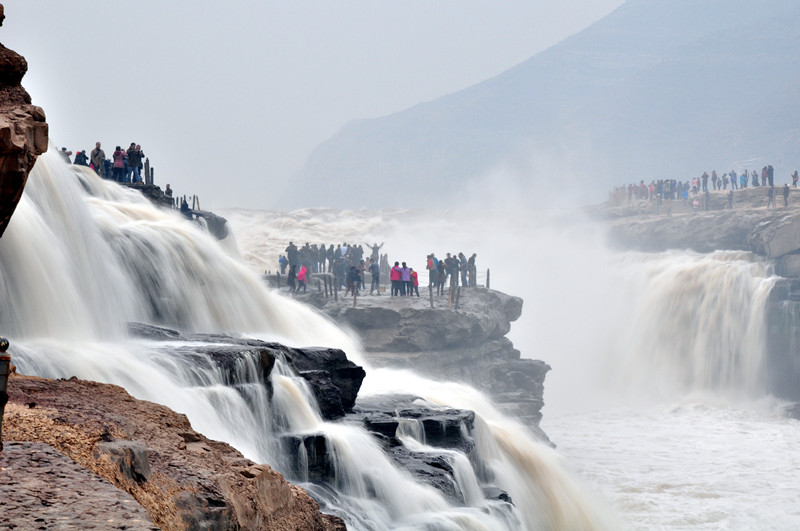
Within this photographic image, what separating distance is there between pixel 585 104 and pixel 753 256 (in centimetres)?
14631

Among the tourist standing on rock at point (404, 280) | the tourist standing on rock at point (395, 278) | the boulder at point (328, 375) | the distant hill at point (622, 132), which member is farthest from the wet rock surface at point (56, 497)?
the distant hill at point (622, 132)

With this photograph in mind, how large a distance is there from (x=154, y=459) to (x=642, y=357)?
36345 millimetres

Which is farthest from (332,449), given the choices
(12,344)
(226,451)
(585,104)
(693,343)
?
(585,104)

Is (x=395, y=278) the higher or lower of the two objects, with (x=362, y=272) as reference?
lower

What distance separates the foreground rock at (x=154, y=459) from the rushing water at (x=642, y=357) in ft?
41.9

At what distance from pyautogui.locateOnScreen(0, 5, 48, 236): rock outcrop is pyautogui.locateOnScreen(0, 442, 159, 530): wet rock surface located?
1.46 m

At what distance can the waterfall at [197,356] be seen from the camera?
11.2 m

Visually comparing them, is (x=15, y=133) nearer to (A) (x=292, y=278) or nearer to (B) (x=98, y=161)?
(B) (x=98, y=161)

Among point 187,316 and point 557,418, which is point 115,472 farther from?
point 557,418

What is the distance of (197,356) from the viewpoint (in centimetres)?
1213

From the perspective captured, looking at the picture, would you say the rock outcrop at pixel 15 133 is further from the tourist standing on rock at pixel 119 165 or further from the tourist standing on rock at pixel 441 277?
the tourist standing on rock at pixel 441 277

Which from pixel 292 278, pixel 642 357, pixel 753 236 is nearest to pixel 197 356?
pixel 292 278

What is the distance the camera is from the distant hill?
143625 mm

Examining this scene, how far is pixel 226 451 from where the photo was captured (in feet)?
23.7
